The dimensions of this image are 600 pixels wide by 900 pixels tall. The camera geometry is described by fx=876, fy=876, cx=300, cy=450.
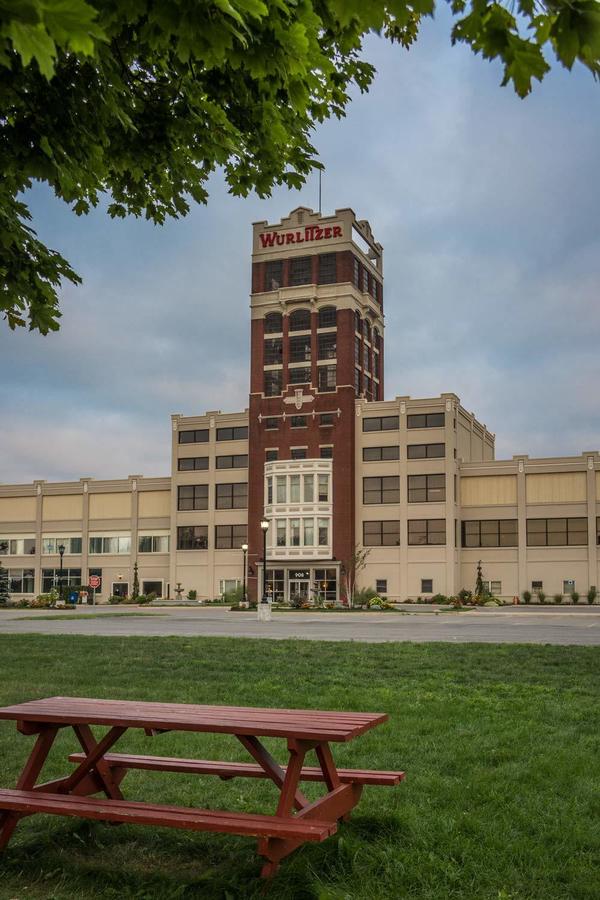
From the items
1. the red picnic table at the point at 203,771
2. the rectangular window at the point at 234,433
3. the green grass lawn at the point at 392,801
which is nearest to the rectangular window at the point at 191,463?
the rectangular window at the point at 234,433

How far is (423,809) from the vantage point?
632cm

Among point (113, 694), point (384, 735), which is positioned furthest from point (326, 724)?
point (113, 694)

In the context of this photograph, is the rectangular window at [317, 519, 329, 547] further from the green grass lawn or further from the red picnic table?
the red picnic table

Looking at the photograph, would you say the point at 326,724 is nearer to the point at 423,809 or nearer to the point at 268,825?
the point at 268,825

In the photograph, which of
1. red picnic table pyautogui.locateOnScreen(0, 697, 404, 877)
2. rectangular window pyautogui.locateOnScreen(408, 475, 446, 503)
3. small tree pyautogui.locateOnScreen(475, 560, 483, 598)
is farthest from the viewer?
rectangular window pyautogui.locateOnScreen(408, 475, 446, 503)

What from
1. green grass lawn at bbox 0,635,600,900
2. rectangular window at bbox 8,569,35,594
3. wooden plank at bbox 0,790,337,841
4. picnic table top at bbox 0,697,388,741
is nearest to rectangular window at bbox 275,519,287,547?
rectangular window at bbox 8,569,35,594

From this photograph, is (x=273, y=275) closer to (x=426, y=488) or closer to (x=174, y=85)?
(x=426, y=488)

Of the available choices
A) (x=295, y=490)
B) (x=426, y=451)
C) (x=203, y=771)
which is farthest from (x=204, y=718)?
(x=295, y=490)

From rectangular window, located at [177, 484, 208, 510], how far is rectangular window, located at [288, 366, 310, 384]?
37.4 ft

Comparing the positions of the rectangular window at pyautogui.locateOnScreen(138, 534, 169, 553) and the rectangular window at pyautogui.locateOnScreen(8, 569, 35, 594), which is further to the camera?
the rectangular window at pyautogui.locateOnScreen(8, 569, 35, 594)

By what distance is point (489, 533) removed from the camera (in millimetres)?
Result: 65375

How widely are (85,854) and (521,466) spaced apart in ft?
203

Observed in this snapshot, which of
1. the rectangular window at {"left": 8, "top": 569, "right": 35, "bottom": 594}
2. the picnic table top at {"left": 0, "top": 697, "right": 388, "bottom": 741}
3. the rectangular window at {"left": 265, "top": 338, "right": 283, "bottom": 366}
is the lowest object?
the rectangular window at {"left": 8, "top": 569, "right": 35, "bottom": 594}

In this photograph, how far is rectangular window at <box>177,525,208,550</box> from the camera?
234ft
